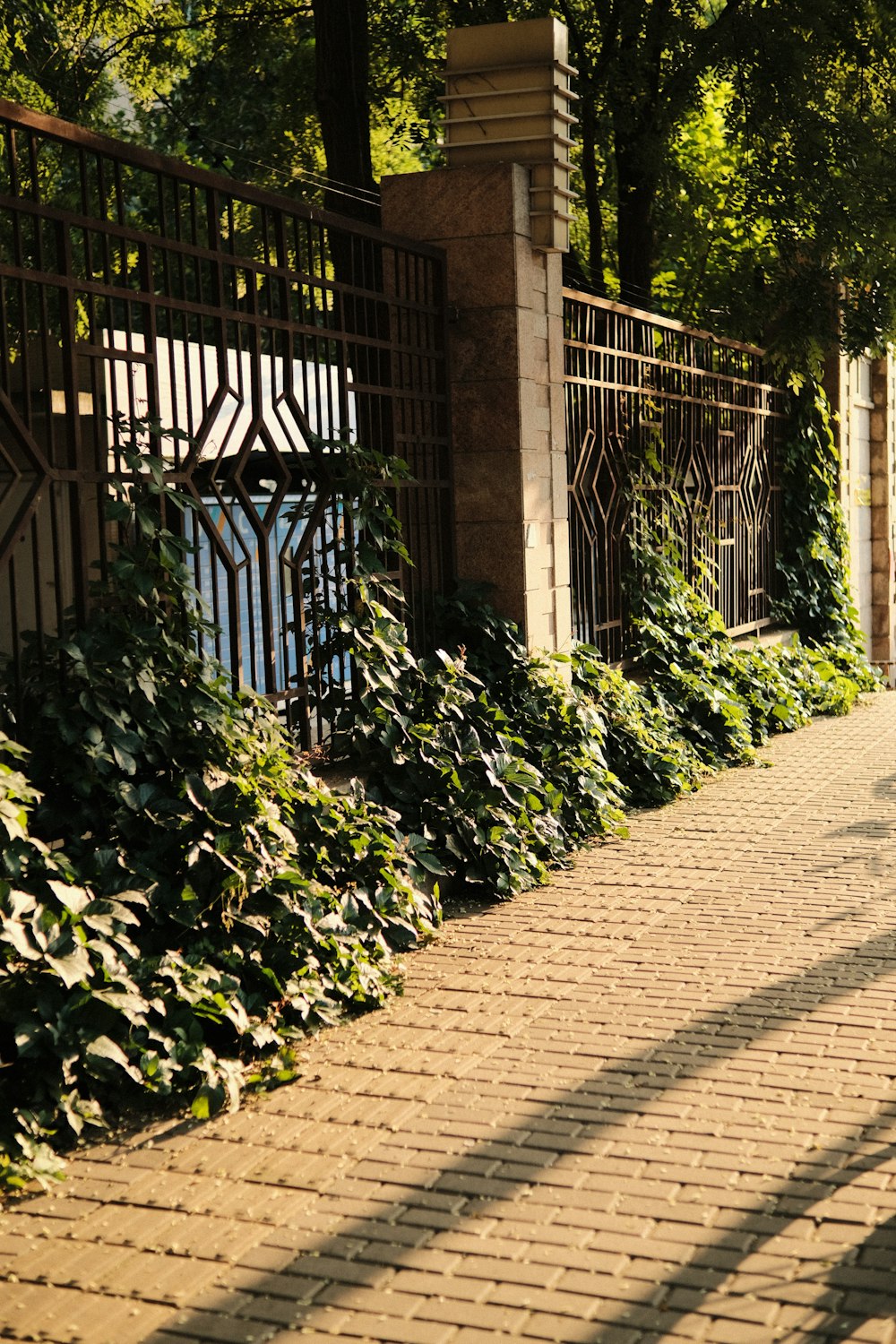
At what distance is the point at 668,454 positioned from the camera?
12.0 m

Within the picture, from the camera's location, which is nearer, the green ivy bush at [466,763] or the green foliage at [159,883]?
the green foliage at [159,883]

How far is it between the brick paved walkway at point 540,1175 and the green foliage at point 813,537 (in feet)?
31.3

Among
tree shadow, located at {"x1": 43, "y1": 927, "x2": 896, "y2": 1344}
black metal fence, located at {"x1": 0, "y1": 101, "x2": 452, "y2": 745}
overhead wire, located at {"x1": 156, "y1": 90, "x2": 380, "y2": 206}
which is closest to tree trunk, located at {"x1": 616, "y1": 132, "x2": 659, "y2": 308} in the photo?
overhead wire, located at {"x1": 156, "y1": 90, "x2": 380, "y2": 206}

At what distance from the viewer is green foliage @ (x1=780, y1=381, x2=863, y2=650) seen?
15367 millimetres

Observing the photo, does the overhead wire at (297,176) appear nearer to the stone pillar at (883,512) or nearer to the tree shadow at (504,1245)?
the tree shadow at (504,1245)

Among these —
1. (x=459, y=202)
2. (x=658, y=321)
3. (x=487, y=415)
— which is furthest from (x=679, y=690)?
(x=459, y=202)

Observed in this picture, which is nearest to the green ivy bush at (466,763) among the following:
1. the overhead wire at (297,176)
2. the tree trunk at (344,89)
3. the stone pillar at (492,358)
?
the stone pillar at (492,358)

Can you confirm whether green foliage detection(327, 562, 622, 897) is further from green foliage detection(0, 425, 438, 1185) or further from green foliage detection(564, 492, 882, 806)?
green foliage detection(564, 492, 882, 806)

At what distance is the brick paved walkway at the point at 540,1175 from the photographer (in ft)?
10.4

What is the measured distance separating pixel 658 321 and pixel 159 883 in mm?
7987

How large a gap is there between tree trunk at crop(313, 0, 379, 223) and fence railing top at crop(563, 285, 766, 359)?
6.57 ft

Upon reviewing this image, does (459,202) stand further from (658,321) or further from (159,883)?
(159,883)

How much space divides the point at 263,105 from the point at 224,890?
2201 centimetres

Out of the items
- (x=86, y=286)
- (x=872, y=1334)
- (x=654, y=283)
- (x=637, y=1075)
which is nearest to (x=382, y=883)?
(x=637, y=1075)
